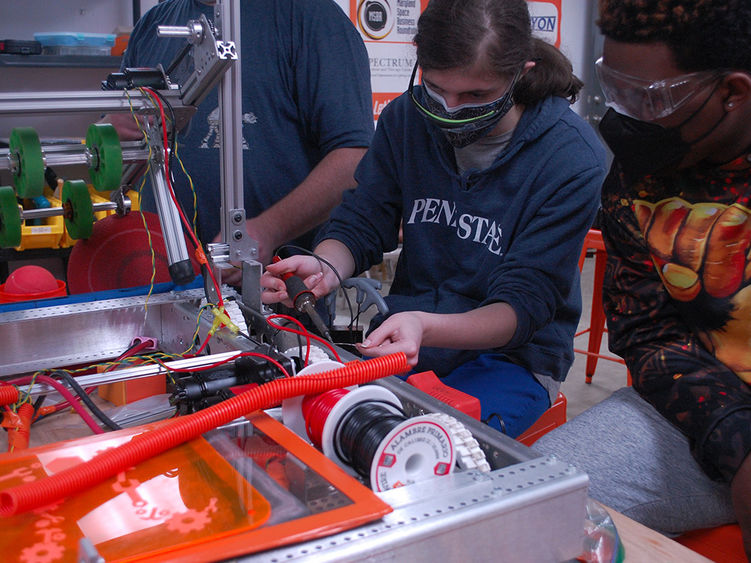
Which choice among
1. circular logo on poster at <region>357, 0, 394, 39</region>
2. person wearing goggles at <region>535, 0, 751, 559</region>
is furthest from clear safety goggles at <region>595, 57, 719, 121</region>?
circular logo on poster at <region>357, 0, 394, 39</region>

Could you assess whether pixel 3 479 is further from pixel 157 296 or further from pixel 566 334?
pixel 566 334

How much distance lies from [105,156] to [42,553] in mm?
691

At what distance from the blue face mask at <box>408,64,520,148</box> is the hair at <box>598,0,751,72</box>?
317 mm

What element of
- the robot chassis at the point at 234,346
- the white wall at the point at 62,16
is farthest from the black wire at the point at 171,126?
the white wall at the point at 62,16

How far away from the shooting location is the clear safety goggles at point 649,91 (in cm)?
98

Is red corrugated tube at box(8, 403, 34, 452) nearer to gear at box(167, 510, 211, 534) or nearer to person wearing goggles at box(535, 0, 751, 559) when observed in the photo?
gear at box(167, 510, 211, 534)

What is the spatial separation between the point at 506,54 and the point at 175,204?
24.9 inches

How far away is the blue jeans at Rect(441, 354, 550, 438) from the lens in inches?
48.2

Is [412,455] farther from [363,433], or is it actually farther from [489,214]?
[489,214]

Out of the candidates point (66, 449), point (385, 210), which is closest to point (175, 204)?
point (66, 449)

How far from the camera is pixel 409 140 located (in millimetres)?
1528

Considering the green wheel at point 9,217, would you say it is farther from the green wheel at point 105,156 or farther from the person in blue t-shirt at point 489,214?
the person in blue t-shirt at point 489,214

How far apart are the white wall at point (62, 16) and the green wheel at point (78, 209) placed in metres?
2.58

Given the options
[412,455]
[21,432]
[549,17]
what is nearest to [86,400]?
[21,432]
